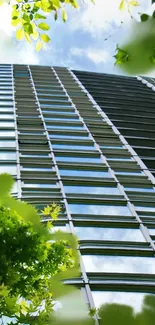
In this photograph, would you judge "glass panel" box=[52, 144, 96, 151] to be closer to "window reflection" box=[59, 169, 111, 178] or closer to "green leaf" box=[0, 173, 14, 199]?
"window reflection" box=[59, 169, 111, 178]

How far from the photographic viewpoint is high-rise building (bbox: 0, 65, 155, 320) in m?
10.3

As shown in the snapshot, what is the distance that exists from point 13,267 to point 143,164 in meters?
14.3

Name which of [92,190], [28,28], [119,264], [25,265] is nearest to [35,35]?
[28,28]

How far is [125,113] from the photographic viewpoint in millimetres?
25375

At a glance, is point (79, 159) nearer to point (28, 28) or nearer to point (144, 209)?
point (144, 209)

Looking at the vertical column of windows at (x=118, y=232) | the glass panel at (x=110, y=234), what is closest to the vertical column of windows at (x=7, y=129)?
the glass panel at (x=110, y=234)

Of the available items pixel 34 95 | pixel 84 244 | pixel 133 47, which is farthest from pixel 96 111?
pixel 133 47

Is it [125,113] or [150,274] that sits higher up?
[125,113]

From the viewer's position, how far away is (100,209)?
13555 mm

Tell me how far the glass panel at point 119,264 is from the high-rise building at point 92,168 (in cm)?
2

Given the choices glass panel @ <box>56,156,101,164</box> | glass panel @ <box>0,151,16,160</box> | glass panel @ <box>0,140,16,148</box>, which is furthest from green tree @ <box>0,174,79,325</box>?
glass panel @ <box>0,140,16,148</box>

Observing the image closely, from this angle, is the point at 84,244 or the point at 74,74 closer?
the point at 84,244

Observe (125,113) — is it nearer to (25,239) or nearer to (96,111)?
(96,111)

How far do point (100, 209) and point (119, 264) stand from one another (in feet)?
10.9
